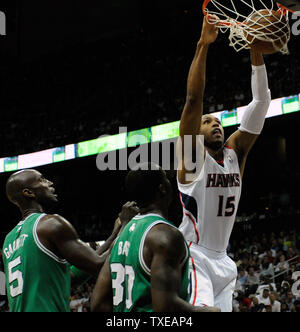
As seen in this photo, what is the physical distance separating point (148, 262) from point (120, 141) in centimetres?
1272

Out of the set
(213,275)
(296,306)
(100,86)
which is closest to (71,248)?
(213,275)

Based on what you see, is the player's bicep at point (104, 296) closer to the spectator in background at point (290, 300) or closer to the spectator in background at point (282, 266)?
the spectator in background at point (290, 300)

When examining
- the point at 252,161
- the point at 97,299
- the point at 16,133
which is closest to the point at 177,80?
the point at 252,161

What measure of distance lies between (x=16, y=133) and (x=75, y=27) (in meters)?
4.32

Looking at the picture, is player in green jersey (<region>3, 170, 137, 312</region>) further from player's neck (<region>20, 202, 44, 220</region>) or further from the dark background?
the dark background

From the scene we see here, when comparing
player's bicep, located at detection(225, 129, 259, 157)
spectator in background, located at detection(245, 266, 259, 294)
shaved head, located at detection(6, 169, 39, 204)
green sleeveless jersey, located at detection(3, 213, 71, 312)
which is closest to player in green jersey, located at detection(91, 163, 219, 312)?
green sleeveless jersey, located at detection(3, 213, 71, 312)

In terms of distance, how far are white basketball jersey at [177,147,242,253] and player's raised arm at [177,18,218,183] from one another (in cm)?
12

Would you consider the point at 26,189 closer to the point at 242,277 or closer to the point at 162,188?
the point at 162,188

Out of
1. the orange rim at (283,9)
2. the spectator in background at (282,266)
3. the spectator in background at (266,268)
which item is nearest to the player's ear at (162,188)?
A: the orange rim at (283,9)

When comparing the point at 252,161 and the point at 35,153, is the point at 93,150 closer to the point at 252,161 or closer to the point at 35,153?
the point at 35,153

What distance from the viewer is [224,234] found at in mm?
3504

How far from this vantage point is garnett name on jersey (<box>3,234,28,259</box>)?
326 centimetres

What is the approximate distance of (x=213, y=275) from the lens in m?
3.36

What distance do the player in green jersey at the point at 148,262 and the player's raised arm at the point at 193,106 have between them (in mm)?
661
